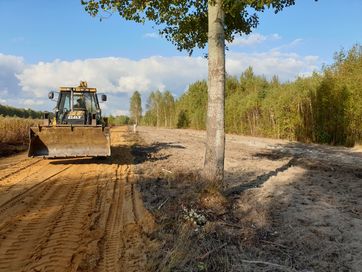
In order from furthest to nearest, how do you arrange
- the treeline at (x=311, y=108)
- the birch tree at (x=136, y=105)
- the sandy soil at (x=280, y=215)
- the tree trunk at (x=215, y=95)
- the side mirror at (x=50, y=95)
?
the birch tree at (x=136, y=105)
the treeline at (x=311, y=108)
the side mirror at (x=50, y=95)
the tree trunk at (x=215, y=95)
the sandy soil at (x=280, y=215)

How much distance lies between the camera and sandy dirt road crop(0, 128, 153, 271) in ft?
16.7

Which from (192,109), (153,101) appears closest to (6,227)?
(192,109)

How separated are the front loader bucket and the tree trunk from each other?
6.17m

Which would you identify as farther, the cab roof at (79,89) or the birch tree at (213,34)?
the cab roof at (79,89)

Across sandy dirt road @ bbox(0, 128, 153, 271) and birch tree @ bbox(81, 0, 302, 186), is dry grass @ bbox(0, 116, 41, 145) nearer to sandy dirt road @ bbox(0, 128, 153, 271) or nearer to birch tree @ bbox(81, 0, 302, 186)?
sandy dirt road @ bbox(0, 128, 153, 271)

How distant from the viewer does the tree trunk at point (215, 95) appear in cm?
752

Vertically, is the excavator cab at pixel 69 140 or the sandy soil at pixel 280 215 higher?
the excavator cab at pixel 69 140

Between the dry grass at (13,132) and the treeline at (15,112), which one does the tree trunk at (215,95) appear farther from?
the treeline at (15,112)

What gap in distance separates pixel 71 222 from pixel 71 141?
708 cm

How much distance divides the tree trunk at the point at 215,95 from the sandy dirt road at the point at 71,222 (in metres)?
1.59

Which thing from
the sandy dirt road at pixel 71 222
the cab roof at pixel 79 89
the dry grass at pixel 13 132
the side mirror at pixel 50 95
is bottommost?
the sandy dirt road at pixel 71 222

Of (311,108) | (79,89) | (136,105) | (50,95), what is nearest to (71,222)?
(50,95)

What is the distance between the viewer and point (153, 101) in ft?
300

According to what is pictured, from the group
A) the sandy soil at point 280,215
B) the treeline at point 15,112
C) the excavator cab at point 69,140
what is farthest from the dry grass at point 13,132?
the treeline at point 15,112
